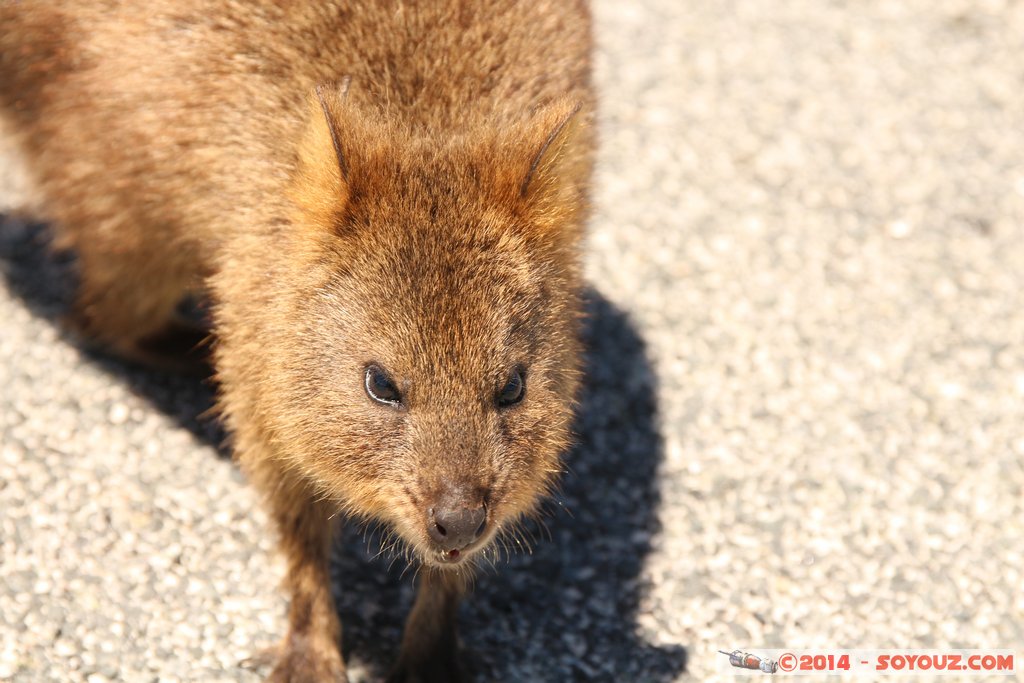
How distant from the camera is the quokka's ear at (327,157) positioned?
4094 millimetres

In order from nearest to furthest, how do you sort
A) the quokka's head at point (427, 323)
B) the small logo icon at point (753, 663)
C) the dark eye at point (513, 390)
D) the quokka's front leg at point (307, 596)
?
the quokka's head at point (427, 323) → the dark eye at point (513, 390) → the quokka's front leg at point (307, 596) → the small logo icon at point (753, 663)

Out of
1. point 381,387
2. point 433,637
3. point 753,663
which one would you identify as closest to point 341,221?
point 381,387

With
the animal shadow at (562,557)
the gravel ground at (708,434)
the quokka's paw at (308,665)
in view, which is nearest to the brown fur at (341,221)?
the quokka's paw at (308,665)

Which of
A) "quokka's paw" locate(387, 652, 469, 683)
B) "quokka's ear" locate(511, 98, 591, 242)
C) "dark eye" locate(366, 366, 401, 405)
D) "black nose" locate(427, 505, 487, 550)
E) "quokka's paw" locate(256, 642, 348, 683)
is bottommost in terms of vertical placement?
"quokka's paw" locate(387, 652, 469, 683)

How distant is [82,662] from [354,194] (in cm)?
212

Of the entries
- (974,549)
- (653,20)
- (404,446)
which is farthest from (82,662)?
(653,20)

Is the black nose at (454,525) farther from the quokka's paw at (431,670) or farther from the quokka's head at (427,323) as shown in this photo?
the quokka's paw at (431,670)

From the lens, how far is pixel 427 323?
404cm

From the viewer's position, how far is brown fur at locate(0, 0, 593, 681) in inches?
161

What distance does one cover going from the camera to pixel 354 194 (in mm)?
4125

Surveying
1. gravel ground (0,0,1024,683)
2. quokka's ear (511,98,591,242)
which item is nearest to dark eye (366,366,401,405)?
quokka's ear (511,98,591,242)

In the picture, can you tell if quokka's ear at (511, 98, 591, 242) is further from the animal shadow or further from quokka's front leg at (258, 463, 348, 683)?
quokka's front leg at (258, 463, 348, 683)

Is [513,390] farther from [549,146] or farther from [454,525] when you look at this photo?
[549,146]

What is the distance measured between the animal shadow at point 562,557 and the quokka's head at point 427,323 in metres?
1.05
